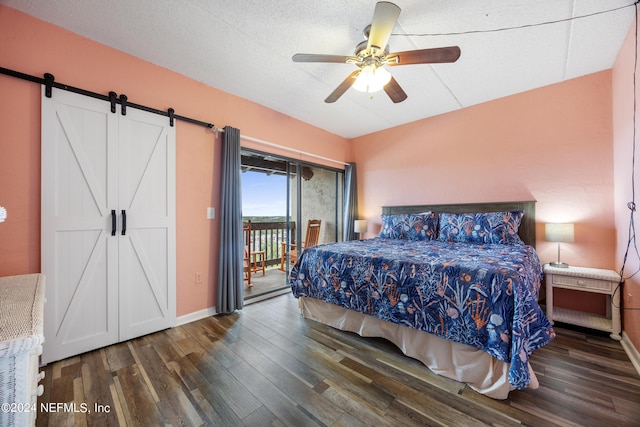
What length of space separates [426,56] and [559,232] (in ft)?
7.72

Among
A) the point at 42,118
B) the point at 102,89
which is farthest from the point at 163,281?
the point at 102,89

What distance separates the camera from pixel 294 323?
2648 mm

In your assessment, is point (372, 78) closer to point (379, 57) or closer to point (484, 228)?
point (379, 57)

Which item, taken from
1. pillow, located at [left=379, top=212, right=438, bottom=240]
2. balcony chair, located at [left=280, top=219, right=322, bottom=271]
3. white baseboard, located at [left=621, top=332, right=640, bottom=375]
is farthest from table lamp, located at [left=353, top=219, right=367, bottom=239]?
white baseboard, located at [left=621, top=332, right=640, bottom=375]

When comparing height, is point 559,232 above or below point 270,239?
above

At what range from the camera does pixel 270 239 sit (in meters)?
5.08

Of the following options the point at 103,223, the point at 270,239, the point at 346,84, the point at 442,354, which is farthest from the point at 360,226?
the point at 103,223

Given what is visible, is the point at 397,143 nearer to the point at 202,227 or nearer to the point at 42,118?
the point at 202,227

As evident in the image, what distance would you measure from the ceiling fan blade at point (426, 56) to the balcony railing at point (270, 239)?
130 inches

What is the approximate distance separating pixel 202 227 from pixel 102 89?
1539mm

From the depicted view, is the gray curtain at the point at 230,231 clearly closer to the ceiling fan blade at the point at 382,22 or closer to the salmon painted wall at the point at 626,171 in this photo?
the ceiling fan blade at the point at 382,22

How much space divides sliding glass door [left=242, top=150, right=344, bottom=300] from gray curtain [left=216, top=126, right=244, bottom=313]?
422mm

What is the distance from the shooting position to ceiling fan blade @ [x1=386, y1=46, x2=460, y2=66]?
1738mm

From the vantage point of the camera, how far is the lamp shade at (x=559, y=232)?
2.57 metres
